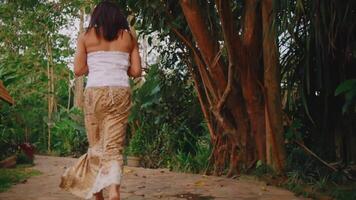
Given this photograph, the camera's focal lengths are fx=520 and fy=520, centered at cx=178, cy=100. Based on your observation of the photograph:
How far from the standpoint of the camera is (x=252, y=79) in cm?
586

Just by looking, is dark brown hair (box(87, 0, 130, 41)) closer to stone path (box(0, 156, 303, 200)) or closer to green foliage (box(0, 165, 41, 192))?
stone path (box(0, 156, 303, 200))

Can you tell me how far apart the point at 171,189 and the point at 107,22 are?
2.00m

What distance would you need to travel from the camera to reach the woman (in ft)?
11.4

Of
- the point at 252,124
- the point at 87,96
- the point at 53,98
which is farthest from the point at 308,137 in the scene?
the point at 53,98

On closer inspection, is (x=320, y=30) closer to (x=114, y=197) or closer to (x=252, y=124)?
(x=252, y=124)

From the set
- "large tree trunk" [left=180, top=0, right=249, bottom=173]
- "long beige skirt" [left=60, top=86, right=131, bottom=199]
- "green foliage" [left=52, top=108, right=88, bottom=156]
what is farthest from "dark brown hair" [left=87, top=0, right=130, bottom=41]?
"green foliage" [left=52, top=108, right=88, bottom=156]

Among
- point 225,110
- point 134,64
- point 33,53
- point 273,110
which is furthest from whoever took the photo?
point 33,53

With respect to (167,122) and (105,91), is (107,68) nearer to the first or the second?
(105,91)

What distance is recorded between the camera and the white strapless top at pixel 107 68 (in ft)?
11.5

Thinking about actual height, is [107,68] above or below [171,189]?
above

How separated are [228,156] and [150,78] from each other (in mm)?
3632

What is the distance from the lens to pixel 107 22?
3.53 meters

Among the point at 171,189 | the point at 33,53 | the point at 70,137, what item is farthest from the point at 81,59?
the point at 33,53

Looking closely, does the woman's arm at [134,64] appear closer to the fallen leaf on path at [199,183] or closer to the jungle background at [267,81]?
the jungle background at [267,81]
